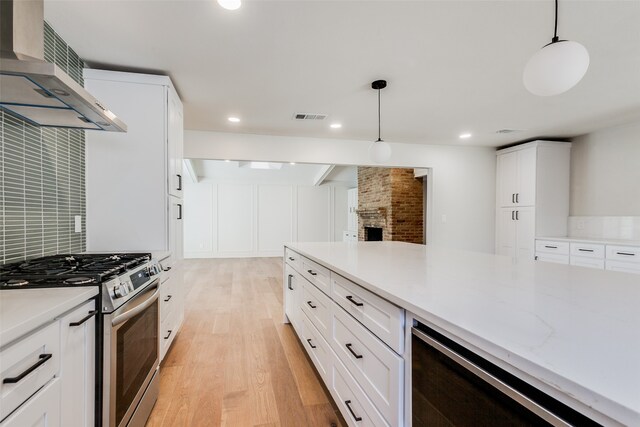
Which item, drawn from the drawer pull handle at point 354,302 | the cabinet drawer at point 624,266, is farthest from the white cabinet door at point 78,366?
the cabinet drawer at point 624,266

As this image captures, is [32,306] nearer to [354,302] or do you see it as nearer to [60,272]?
[60,272]

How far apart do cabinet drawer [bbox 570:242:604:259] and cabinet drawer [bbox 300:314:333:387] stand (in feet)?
11.9

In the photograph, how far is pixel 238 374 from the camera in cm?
220

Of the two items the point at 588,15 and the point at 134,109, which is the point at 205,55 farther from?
the point at 588,15

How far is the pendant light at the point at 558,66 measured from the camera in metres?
1.25

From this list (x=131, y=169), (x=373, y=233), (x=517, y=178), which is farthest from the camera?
(x=373, y=233)

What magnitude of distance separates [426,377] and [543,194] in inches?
185

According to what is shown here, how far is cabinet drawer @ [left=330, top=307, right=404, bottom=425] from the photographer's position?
1.04 m

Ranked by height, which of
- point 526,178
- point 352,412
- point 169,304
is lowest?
point 352,412

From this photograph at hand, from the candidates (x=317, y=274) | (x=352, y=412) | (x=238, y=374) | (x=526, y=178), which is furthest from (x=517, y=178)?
Answer: (x=238, y=374)

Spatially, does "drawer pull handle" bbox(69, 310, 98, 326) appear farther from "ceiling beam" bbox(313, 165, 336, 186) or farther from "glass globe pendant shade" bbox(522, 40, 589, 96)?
"ceiling beam" bbox(313, 165, 336, 186)

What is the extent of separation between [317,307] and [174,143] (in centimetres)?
188

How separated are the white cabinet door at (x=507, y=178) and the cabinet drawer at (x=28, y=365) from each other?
561 centimetres

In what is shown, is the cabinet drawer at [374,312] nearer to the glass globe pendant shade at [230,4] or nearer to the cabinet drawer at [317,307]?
the cabinet drawer at [317,307]
